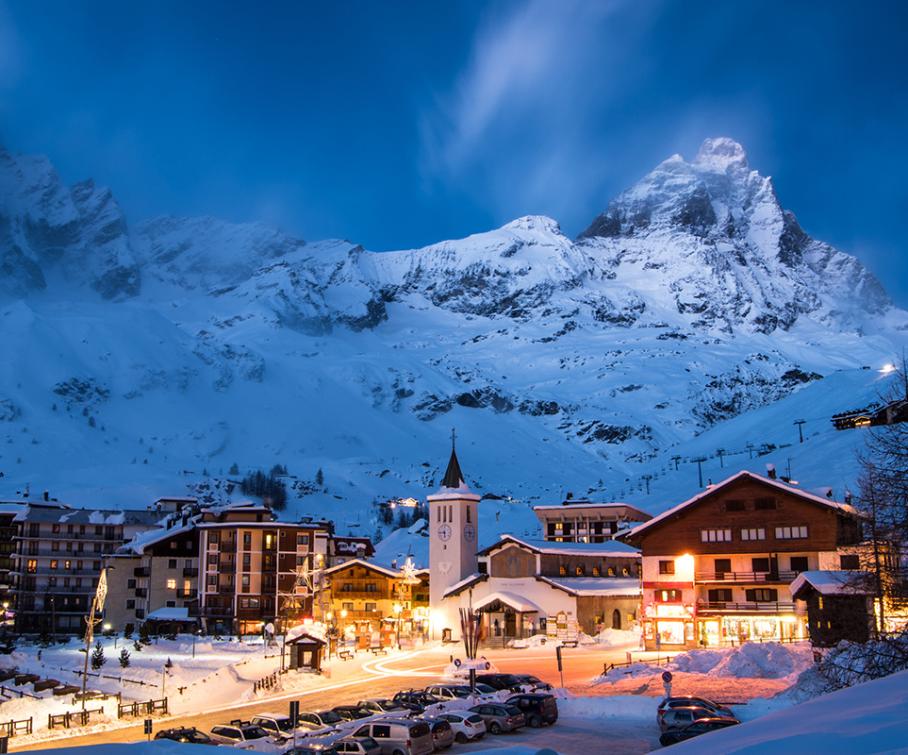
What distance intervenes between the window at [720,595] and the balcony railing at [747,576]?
28.2 inches

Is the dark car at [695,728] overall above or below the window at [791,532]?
below

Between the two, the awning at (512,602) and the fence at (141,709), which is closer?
the fence at (141,709)

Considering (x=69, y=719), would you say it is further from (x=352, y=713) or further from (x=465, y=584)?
(x=465, y=584)

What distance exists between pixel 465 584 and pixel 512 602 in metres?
7.91

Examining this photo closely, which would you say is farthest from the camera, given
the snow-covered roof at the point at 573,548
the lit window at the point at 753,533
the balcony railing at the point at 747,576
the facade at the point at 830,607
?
the snow-covered roof at the point at 573,548

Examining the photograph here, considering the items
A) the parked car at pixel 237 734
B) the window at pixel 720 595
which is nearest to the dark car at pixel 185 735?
the parked car at pixel 237 734

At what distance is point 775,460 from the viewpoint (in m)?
115

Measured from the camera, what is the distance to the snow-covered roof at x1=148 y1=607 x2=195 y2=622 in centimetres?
8644

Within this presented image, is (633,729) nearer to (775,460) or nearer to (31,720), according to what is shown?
(31,720)

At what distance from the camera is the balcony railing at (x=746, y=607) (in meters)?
61.3

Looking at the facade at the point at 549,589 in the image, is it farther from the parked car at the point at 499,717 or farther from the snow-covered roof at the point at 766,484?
the parked car at the point at 499,717

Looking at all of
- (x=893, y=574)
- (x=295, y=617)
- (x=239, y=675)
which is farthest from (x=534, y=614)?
(x=893, y=574)

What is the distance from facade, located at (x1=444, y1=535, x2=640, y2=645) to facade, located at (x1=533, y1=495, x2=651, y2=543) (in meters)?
16.1

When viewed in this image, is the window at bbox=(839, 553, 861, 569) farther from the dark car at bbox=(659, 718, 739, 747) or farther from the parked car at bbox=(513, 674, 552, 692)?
the dark car at bbox=(659, 718, 739, 747)
